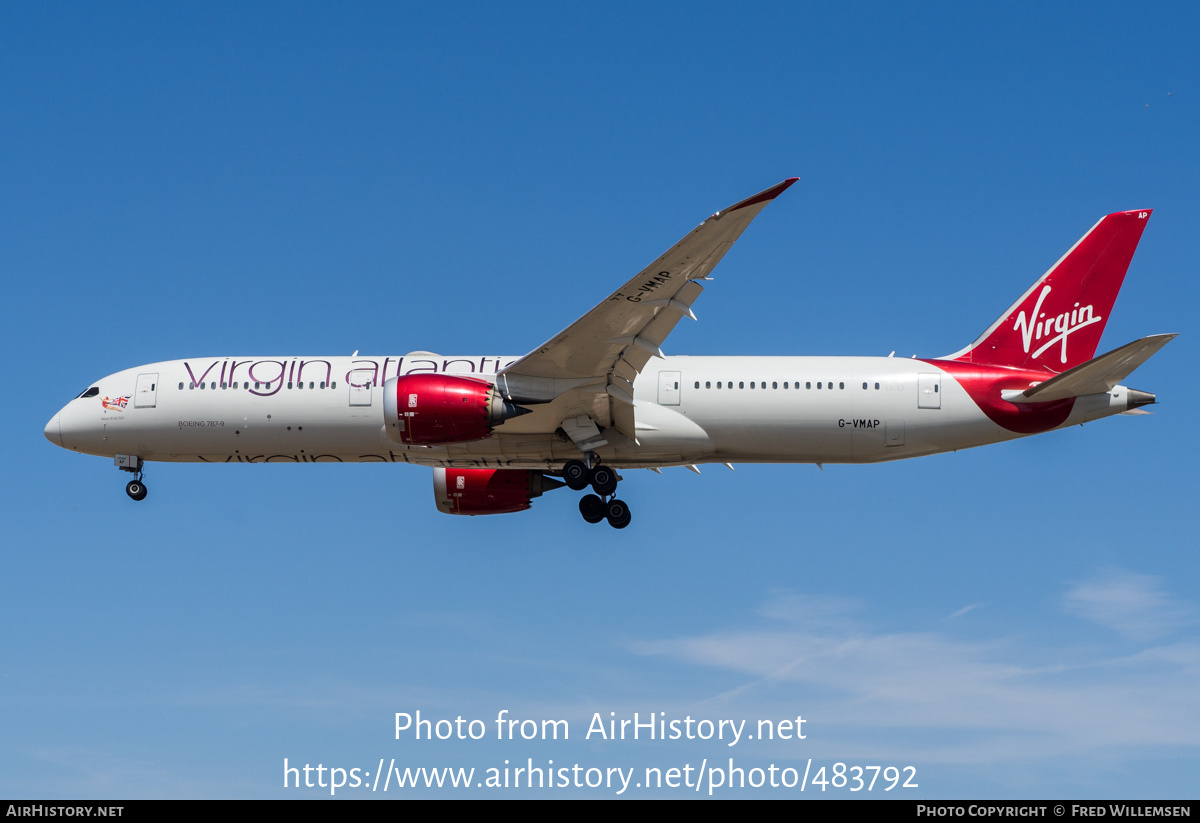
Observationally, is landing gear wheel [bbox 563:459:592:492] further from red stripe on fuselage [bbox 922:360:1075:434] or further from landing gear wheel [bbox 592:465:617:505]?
red stripe on fuselage [bbox 922:360:1075:434]

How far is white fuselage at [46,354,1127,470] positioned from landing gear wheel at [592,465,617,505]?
0.62 m

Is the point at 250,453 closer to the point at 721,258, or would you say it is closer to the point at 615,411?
the point at 615,411

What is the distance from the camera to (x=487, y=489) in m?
36.8

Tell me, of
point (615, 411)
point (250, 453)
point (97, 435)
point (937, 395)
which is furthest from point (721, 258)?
point (97, 435)

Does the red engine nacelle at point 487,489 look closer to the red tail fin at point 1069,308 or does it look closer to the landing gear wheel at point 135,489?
the landing gear wheel at point 135,489

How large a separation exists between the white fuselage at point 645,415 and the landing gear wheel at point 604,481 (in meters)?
0.62

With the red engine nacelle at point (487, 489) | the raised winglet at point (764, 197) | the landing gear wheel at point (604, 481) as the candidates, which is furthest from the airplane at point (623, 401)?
the raised winglet at point (764, 197)

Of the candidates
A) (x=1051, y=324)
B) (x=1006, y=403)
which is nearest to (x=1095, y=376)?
Result: (x=1006, y=403)

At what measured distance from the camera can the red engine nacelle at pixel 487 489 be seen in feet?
120

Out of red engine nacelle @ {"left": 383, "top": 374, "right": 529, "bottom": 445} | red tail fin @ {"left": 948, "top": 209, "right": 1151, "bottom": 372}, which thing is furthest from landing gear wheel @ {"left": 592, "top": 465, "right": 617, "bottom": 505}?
red tail fin @ {"left": 948, "top": 209, "right": 1151, "bottom": 372}

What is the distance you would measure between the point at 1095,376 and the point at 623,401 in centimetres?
1086

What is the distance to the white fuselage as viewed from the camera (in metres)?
32.3

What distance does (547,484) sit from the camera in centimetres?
3656

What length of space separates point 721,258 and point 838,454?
7.50 metres
